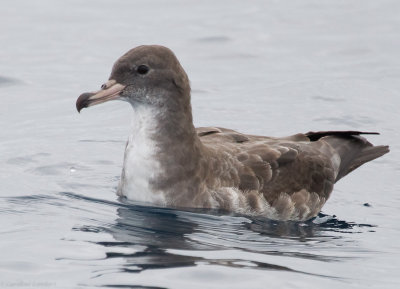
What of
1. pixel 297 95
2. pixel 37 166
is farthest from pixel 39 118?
pixel 297 95

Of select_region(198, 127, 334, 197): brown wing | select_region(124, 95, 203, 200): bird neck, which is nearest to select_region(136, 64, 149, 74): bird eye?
select_region(124, 95, 203, 200): bird neck

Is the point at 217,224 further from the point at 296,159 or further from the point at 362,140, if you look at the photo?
the point at 362,140

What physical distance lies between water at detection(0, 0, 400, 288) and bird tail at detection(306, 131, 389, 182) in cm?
41

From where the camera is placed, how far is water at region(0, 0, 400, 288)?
28.8 feet

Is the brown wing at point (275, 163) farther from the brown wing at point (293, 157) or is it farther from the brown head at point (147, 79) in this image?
the brown head at point (147, 79)

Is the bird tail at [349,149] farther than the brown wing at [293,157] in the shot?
Yes

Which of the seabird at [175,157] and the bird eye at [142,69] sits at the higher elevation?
the bird eye at [142,69]

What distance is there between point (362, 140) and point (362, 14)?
27.9 ft

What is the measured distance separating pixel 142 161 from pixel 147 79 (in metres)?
0.78

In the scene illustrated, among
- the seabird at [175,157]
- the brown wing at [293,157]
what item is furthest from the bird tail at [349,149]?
the seabird at [175,157]

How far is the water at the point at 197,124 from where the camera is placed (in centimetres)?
877

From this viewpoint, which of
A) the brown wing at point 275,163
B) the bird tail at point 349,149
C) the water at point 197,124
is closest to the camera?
the water at point 197,124

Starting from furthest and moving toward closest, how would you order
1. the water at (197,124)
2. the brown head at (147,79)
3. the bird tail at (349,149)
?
the bird tail at (349,149) < the brown head at (147,79) < the water at (197,124)

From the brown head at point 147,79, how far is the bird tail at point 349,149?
2.04 m
